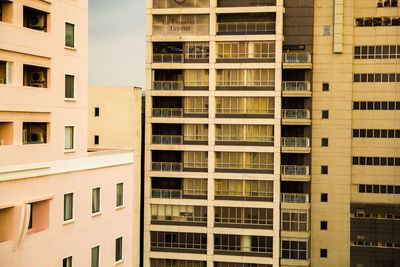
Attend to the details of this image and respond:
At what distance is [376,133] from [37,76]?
1849 inches

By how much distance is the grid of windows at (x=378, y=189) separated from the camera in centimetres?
6450

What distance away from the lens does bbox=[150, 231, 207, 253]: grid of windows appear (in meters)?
65.6

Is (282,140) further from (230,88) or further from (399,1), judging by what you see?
(399,1)

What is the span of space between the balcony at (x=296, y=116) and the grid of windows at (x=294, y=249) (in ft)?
48.4

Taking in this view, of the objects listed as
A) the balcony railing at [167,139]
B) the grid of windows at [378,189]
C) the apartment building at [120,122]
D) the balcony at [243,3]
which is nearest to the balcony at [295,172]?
the grid of windows at [378,189]

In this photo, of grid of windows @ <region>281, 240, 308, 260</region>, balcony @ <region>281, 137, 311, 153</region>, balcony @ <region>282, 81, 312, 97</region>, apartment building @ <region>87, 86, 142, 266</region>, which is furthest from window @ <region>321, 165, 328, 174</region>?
apartment building @ <region>87, 86, 142, 266</region>

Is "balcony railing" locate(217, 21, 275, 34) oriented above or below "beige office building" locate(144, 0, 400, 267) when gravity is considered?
above

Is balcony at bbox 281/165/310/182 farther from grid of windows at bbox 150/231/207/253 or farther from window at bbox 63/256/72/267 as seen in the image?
window at bbox 63/256/72/267

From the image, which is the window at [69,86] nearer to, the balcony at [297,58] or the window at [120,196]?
the window at [120,196]

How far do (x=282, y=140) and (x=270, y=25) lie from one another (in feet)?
48.0

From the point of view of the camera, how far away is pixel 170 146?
217 ft

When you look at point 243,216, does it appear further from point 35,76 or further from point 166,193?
point 35,76

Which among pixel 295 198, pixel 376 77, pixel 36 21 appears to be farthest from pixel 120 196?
pixel 376 77

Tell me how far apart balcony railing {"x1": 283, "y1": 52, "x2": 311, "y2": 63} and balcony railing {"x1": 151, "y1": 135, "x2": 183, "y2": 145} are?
1667 centimetres
